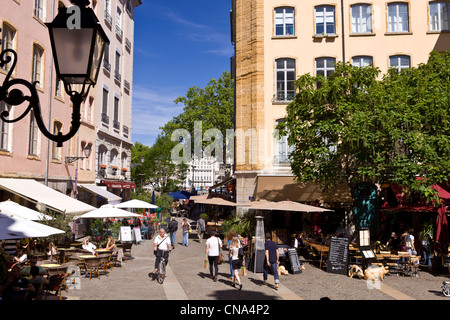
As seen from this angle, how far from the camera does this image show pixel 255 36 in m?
25.9

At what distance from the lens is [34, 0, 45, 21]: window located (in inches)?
809

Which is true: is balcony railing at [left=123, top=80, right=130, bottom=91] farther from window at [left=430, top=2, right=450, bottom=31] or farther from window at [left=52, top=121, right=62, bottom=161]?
window at [left=430, top=2, right=450, bottom=31]

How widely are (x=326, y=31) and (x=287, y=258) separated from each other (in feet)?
53.0

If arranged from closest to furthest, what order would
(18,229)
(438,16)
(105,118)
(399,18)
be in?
(18,229), (438,16), (399,18), (105,118)

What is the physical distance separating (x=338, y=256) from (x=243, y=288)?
14.7 ft

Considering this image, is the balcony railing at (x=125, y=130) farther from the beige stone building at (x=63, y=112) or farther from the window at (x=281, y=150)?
the window at (x=281, y=150)

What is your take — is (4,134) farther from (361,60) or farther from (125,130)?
(361,60)

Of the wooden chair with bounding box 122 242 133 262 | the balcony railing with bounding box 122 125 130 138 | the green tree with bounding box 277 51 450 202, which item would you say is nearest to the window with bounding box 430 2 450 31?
the green tree with bounding box 277 51 450 202

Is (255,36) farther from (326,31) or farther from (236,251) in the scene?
(236,251)

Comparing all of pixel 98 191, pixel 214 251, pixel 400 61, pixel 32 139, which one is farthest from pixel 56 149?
pixel 400 61

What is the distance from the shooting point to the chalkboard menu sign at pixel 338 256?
1486 centimetres

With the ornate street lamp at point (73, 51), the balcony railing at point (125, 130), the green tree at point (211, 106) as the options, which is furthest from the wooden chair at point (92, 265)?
the green tree at point (211, 106)

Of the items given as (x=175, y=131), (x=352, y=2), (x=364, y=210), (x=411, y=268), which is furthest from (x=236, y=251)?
(x=175, y=131)

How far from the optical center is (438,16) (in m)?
25.2
